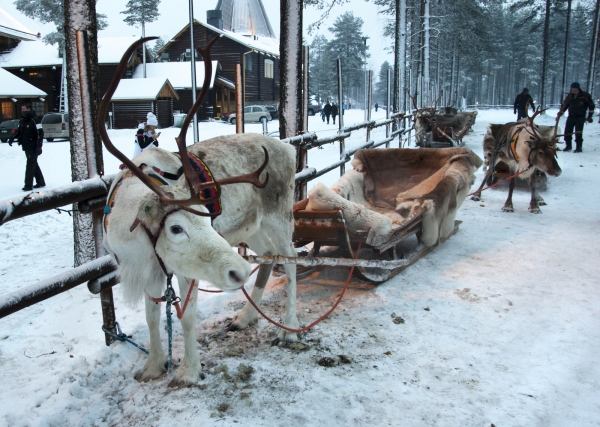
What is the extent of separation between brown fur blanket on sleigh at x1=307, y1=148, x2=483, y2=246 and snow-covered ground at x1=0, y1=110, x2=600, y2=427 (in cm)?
58

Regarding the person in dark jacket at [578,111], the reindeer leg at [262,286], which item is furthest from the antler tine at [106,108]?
the person in dark jacket at [578,111]

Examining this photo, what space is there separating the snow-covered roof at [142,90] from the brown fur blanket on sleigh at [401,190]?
22.9 m

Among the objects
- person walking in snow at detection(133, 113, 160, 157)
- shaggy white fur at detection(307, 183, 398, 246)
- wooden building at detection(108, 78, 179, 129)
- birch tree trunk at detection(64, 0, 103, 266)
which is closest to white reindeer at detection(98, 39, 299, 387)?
shaggy white fur at detection(307, 183, 398, 246)

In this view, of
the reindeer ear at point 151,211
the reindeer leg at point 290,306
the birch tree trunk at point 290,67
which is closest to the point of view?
the reindeer ear at point 151,211

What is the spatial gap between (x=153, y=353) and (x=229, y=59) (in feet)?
119

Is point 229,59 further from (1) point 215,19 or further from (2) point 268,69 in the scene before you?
(1) point 215,19

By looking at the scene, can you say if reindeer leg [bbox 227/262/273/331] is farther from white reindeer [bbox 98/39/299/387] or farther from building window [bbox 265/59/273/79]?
building window [bbox 265/59/273/79]

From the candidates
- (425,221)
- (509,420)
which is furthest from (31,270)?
(509,420)

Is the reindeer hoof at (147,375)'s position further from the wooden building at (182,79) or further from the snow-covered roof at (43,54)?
the snow-covered roof at (43,54)

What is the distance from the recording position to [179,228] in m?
2.73

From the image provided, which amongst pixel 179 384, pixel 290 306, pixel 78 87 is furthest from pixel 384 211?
pixel 179 384

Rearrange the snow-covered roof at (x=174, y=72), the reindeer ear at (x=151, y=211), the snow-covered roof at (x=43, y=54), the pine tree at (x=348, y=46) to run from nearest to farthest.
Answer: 1. the reindeer ear at (x=151, y=211)
2. the snow-covered roof at (x=43, y=54)
3. the snow-covered roof at (x=174, y=72)
4. the pine tree at (x=348, y=46)

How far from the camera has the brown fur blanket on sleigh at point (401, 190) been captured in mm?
4906

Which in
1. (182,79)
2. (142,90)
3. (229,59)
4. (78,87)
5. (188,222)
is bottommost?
(188,222)
